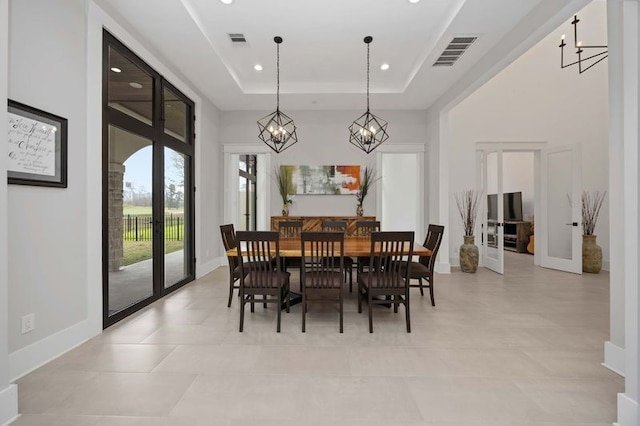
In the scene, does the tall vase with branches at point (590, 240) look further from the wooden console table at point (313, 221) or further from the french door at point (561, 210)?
the wooden console table at point (313, 221)

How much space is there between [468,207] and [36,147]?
6125 millimetres

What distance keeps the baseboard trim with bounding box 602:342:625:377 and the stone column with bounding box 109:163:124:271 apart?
4453 mm

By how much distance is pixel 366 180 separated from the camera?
239 inches

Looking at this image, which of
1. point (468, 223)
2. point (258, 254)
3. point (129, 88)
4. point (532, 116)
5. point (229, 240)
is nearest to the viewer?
point (258, 254)

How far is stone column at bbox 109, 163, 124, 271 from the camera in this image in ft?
10.6

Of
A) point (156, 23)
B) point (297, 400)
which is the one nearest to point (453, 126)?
point (156, 23)

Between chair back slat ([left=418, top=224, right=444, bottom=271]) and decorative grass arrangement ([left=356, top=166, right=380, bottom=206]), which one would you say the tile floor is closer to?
chair back slat ([left=418, top=224, right=444, bottom=271])

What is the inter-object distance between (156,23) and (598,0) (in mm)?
7754

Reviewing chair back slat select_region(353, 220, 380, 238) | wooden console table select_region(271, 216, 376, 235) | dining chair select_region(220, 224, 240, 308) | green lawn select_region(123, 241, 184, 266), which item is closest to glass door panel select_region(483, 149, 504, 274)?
wooden console table select_region(271, 216, 376, 235)

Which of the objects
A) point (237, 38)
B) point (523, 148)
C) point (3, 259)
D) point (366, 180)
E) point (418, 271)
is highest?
point (237, 38)

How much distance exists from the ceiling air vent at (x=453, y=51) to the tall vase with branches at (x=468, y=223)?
8.70ft

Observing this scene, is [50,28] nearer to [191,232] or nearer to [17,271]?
[17,271]

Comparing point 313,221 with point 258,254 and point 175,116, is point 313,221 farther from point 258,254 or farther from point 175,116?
point 258,254

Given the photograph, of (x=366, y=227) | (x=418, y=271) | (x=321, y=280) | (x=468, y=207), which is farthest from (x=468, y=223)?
(x=321, y=280)
